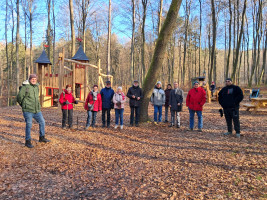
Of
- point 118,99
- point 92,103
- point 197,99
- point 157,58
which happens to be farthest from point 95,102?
point 197,99

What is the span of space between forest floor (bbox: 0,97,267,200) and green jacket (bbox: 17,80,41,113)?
1.00 meters

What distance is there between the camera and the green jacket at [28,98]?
15.9ft

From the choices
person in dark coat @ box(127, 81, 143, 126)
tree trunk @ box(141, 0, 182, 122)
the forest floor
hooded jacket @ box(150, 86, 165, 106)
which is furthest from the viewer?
hooded jacket @ box(150, 86, 165, 106)

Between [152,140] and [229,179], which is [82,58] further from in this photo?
[229,179]

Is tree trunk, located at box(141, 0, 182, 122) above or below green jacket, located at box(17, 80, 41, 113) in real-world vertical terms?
above

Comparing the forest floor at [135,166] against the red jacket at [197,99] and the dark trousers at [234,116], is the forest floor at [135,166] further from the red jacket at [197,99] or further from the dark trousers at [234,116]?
the red jacket at [197,99]

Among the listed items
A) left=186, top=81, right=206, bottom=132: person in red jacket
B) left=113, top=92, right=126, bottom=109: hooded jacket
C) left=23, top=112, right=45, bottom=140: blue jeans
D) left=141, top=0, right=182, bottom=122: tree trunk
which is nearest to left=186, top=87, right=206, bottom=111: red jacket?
left=186, top=81, right=206, bottom=132: person in red jacket

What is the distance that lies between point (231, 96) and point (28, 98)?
5647mm

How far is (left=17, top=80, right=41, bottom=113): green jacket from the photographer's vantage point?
484cm

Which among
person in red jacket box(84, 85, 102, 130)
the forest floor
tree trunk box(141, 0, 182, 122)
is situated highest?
tree trunk box(141, 0, 182, 122)

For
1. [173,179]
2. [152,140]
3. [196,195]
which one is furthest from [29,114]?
[196,195]

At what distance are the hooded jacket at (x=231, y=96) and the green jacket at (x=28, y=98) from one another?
536 cm

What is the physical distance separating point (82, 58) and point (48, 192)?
467 inches

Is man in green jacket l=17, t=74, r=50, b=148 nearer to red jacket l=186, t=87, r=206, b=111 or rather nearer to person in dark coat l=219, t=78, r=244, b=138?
red jacket l=186, t=87, r=206, b=111
